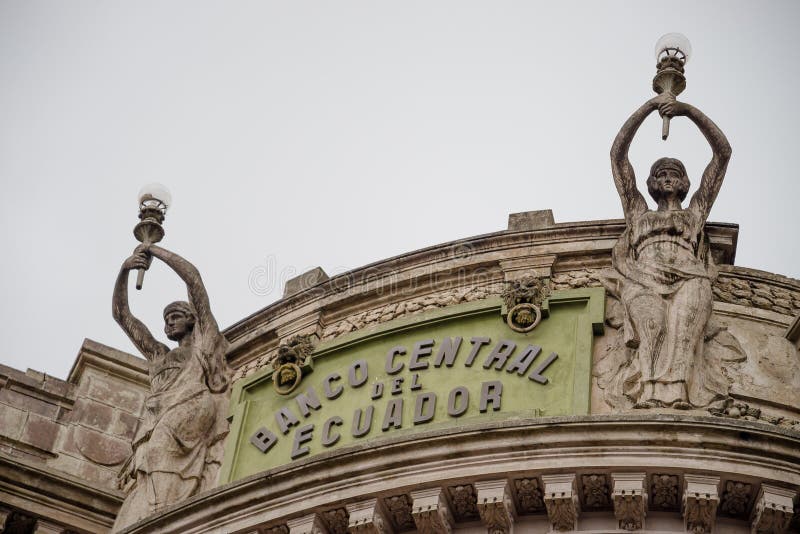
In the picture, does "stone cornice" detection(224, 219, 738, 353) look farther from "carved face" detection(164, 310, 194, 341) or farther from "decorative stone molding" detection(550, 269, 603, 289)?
"carved face" detection(164, 310, 194, 341)

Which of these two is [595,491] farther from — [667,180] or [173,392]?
[173,392]

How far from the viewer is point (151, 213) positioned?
2314cm

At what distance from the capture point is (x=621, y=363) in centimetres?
2023

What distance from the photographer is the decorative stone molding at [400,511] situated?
64.4ft

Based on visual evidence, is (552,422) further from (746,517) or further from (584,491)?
(746,517)

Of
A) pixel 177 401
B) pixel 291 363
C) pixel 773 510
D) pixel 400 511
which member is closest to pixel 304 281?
pixel 291 363

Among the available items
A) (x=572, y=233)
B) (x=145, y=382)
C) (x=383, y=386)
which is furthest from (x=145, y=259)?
(x=572, y=233)

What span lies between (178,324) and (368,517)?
4.41m

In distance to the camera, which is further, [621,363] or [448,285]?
[448,285]

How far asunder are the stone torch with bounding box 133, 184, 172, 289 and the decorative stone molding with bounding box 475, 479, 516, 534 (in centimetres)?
572

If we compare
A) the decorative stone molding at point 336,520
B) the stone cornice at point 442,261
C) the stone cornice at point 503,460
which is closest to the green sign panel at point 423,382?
the stone cornice at point 442,261

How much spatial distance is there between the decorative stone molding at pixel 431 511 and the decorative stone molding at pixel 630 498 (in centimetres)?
167

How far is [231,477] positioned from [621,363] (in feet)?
14.4

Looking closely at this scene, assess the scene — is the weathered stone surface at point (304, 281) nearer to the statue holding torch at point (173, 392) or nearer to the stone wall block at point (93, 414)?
the statue holding torch at point (173, 392)
